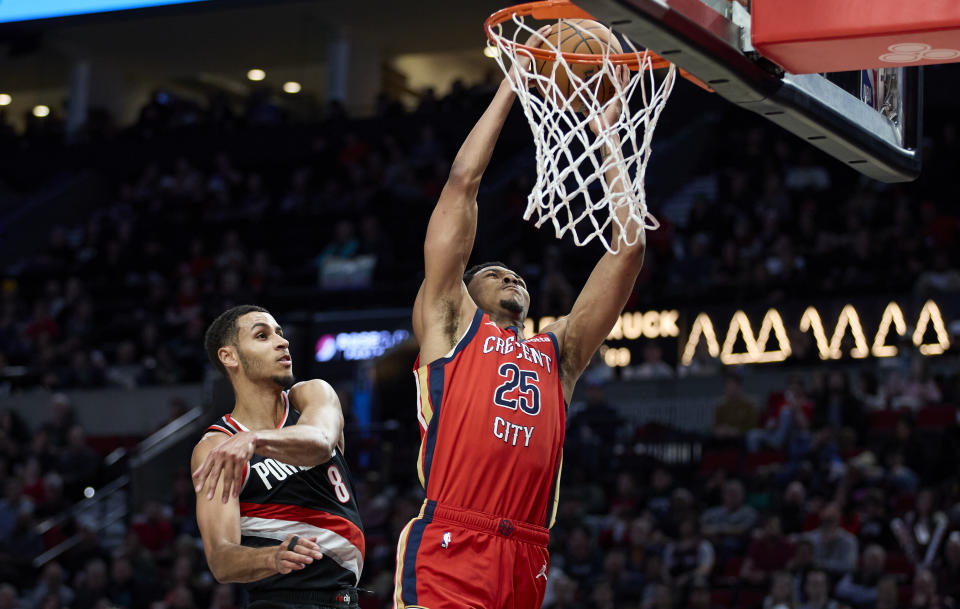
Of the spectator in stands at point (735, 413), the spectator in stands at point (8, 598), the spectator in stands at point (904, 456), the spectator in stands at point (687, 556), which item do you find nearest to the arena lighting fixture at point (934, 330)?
the spectator in stands at point (735, 413)

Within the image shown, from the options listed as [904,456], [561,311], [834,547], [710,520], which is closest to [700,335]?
[561,311]

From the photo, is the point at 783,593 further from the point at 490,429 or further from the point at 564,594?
the point at 490,429

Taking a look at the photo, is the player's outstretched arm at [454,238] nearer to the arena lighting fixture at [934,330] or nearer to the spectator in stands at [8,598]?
the spectator in stands at [8,598]

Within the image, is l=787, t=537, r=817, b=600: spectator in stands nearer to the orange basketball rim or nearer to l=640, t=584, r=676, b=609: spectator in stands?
l=640, t=584, r=676, b=609: spectator in stands

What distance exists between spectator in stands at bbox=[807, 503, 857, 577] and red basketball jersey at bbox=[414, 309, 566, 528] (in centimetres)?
578

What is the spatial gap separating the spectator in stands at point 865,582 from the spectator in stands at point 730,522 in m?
1.09

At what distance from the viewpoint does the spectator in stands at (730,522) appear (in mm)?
10750

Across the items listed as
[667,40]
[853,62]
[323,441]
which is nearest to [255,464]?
[323,441]

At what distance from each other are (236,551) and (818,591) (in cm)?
587

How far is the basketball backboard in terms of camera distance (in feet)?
12.8

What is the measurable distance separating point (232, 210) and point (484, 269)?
1693 centimetres

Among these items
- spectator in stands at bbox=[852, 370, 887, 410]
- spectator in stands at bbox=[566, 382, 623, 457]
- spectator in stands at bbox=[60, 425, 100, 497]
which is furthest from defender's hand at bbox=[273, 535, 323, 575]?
spectator in stands at bbox=[60, 425, 100, 497]

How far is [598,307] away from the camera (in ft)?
16.9

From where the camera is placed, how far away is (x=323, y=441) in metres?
4.64
